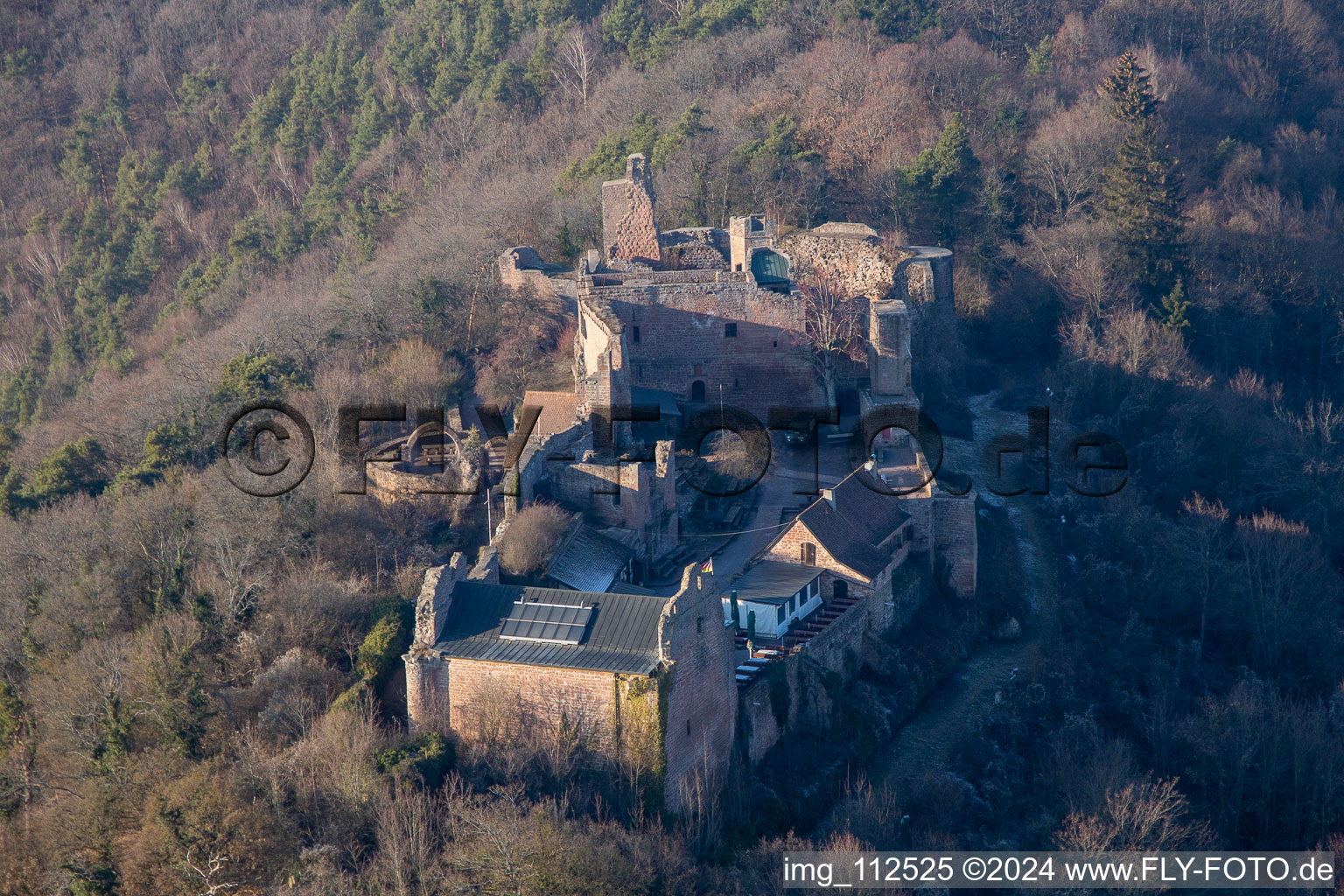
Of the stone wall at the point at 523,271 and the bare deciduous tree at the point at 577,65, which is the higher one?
the bare deciduous tree at the point at 577,65

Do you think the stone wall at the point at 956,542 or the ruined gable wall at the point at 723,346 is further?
the ruined gable wall at the point at 723,346

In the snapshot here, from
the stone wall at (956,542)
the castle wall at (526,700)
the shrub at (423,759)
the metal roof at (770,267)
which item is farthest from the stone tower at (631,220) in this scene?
the shrub at (423,759)

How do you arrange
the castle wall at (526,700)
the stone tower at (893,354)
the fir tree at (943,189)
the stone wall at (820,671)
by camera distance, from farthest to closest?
1. the fir tree at (943,189)
2. the stone tower at (893,354)
3. the stone wall at (820,671)
4. the castle wall at (526,700)

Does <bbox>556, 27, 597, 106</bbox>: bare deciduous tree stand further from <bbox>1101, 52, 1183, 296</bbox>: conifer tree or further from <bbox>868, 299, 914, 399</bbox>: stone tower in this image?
<bbox>868, 299, 914, 399</bbox>: stone tower

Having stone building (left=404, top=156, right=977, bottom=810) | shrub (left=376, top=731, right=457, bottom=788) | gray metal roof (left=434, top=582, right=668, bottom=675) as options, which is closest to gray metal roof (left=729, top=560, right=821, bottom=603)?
stone building (left=404, top=156, right=977, bottom=810)

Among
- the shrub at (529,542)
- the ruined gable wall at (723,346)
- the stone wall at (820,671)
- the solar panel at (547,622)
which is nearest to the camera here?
the solar panel at (547,622)

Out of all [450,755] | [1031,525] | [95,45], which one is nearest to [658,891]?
[450,755]

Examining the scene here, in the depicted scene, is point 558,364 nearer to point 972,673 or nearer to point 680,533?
point 680,533

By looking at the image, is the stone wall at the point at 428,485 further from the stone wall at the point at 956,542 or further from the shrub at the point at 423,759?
the stone wall at the point at 956,542
